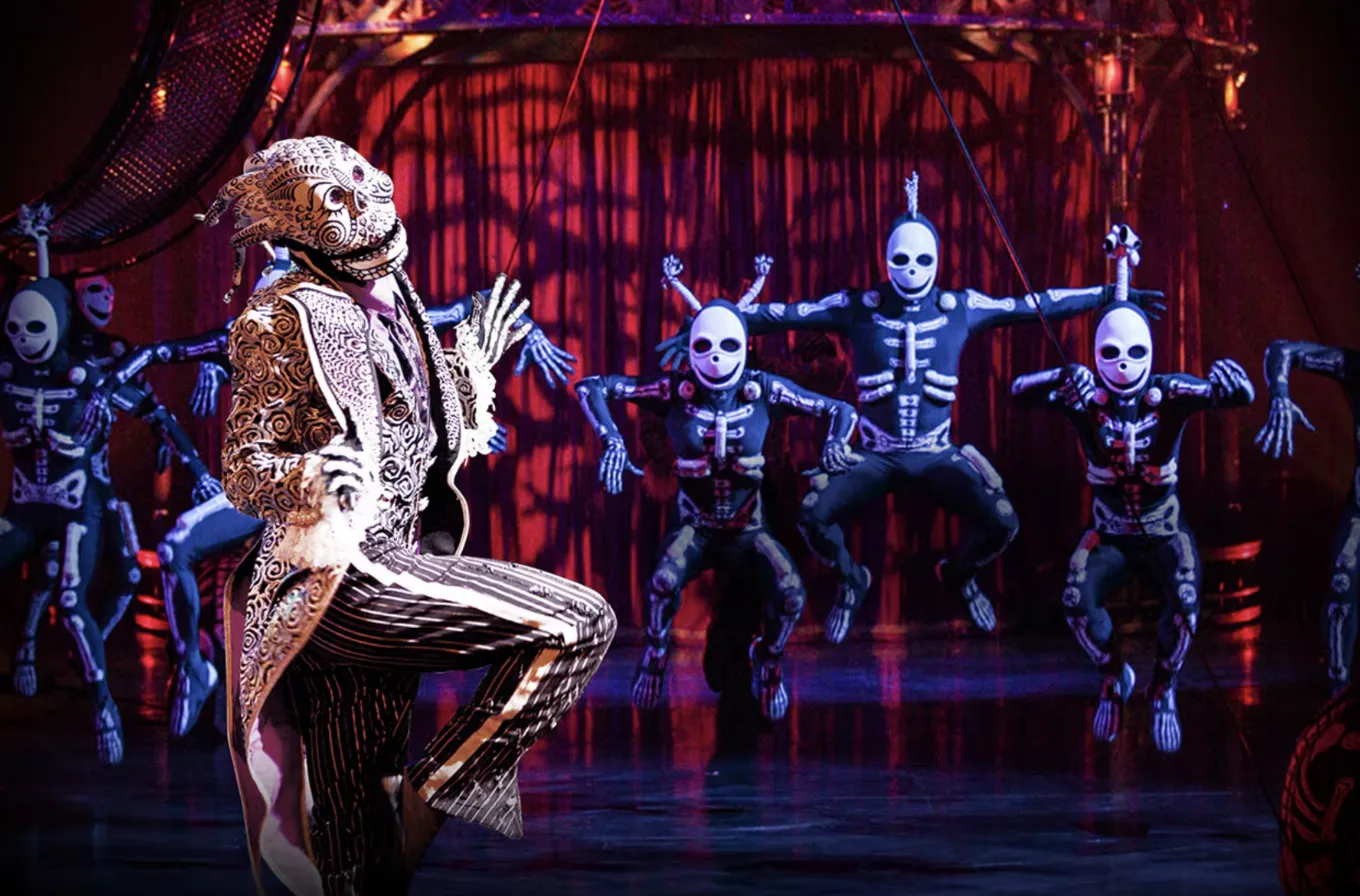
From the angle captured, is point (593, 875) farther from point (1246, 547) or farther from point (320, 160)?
point (1246, 547)

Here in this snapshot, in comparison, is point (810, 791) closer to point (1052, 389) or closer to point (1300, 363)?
point (1052, 389)

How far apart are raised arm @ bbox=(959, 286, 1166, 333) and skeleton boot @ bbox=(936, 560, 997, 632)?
79 centimetres

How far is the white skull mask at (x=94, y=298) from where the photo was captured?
535 cm

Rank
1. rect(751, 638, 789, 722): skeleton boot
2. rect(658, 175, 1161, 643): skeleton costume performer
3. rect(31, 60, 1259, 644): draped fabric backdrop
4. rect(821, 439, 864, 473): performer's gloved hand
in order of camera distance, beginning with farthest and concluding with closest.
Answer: rect(31, 60, 1259, 644): draped fabric backdrop < rect(658, 175, 1161, 643): skeleton costume performer < rect(821, 439, 864, 473): performer's gloved hand < rect(751, 638, 789, 722): skeleton boot

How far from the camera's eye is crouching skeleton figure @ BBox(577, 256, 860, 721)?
548 cm

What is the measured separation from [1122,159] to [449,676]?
295cm

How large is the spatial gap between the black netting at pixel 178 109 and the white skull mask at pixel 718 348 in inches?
59.0

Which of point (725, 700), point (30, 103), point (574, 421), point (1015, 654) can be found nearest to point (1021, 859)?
point (725, 700)

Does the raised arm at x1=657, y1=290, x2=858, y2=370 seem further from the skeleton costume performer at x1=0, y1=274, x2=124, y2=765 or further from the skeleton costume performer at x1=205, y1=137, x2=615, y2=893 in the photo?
the skeleton costume performer at x1=205, y1=137, x2=615, y2=893

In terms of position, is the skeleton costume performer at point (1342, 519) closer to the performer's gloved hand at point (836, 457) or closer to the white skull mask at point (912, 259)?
the white skull mask at point (912, 259)

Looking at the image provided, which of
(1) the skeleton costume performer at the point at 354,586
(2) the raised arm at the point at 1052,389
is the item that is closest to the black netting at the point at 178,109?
(1) the skeleton costume performer at the point at 354,586

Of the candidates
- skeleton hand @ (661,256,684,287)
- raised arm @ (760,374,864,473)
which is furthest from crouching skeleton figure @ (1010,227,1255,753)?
skeleton hand @ (661,256,684,287)

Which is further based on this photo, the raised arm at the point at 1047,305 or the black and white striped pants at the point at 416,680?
the raised arm at the point at 1047,305

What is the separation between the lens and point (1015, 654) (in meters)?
6.25
